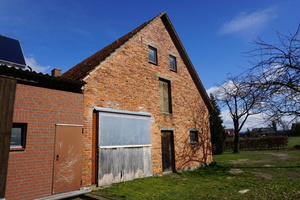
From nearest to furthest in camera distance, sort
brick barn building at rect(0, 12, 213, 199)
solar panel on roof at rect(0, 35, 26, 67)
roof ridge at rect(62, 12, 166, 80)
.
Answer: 1. brick barn building at rect(0, 12, 213, 199)
2. solar panel on roof at rect(0, 35, 26, 67)
3. roof ridge at rect(62, 12, 166, 80)

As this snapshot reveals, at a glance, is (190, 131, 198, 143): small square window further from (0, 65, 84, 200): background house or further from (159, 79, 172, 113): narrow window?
(0, 65, 84, 200): background house

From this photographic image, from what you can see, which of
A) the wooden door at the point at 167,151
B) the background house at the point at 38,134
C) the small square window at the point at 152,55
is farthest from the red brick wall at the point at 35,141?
the small square window at the point at 152,55

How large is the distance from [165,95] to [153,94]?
53.6 inches

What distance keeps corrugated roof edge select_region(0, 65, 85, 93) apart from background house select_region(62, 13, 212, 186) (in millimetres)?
581

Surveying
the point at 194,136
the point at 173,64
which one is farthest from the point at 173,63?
the point at 194,136

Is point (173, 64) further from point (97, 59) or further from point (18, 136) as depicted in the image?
point (18, 136)

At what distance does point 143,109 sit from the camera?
33.2 feet

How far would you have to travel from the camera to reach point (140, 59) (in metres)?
10.6

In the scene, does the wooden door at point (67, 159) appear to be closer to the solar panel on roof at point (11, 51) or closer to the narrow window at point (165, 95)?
the solar panel on roof at point (11, 51)

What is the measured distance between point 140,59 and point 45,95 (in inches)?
215

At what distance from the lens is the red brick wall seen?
5656mm

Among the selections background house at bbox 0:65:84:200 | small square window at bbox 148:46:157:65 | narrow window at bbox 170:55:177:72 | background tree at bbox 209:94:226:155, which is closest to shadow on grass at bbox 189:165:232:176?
narrow window at bbox 170:55:177:72

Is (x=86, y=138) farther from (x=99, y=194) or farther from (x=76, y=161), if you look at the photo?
(x=99, y=194)

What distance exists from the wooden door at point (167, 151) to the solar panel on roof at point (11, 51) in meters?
7.73
